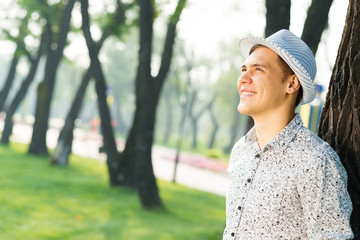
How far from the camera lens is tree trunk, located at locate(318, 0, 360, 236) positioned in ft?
8.84

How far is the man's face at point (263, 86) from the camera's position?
8.05ft

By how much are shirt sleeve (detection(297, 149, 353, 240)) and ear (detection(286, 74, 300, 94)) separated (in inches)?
15.3

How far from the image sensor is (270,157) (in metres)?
2.42

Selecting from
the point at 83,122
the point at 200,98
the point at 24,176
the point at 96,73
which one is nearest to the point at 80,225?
the point at 96,73

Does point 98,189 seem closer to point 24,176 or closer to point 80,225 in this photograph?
point 24,176

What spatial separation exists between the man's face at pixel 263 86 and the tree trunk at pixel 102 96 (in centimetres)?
1140

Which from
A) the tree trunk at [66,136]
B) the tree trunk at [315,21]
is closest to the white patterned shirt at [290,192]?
the tree trunk at [315,21]

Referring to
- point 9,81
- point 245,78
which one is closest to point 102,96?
point 245,78

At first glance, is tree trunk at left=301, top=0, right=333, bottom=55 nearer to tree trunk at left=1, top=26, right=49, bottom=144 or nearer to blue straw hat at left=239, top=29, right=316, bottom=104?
blue straw hat at left=239, top=29, right=316, bottom=104

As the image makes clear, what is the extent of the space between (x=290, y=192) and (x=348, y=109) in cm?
80

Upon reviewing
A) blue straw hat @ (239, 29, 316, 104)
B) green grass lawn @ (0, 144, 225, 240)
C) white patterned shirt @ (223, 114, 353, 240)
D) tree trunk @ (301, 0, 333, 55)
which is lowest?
green grass lawn @ (0, 144, 225, 240)

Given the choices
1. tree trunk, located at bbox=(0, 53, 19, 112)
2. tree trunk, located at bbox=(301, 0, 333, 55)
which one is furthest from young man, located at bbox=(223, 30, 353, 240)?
tree trunk, located at bbox=(0, 53, 19, 112)

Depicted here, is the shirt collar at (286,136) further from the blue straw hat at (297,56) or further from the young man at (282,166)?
the blue straw hat at (297,56)

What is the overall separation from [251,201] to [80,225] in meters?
7.98
